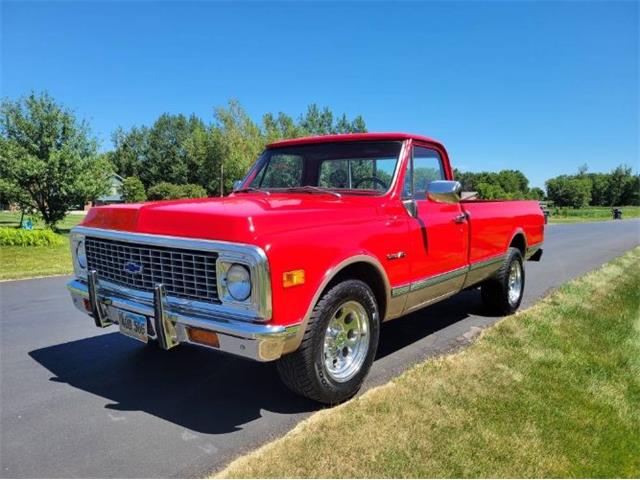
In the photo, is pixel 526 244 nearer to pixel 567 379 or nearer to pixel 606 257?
pixel 567 379

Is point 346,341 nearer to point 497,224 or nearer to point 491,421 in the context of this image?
point 491,421

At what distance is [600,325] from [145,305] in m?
4.97

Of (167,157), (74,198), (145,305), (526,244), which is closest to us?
(145,305)

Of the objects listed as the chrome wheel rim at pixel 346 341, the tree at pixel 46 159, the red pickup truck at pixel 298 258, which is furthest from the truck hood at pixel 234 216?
the tree at pixel 46 159

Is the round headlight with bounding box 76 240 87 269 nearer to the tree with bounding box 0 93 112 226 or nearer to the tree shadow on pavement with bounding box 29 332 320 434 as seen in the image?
the tree shadow on pavement with bounding box 29 332 320 434

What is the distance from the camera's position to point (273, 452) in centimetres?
293

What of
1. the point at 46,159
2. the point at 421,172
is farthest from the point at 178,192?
the point at 421,172

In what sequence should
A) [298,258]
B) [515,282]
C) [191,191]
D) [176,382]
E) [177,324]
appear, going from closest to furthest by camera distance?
[298,258] → [177,324] → [176,382] → [515,282] → [191,191]

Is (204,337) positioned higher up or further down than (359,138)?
further down

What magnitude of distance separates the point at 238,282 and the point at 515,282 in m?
4.82

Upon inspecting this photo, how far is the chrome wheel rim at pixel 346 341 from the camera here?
3.61m

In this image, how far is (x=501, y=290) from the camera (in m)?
6.18

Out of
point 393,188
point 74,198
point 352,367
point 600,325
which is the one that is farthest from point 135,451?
point 74,198

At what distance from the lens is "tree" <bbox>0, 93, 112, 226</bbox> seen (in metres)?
17.1
